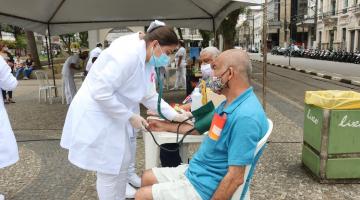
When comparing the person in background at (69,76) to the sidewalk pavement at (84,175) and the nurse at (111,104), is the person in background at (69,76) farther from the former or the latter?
the nurse at (111,104)

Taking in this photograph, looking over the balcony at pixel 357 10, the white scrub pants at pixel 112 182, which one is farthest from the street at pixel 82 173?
the balcony at pixel 357 10

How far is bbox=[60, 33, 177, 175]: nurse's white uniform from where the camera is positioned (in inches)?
103

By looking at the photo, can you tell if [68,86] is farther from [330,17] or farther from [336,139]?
[330,17]

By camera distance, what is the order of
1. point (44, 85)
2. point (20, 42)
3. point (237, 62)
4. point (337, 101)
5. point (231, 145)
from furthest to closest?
point (20, 42)
point (44, 85)
point (337, 101)
point (237, 62)
point (231, 145)

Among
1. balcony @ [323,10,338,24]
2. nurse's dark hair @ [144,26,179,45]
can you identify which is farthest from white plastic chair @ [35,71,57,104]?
balcony @ [323,10,338,24]

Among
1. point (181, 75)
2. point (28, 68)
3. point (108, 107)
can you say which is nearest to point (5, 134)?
point (108, 107)

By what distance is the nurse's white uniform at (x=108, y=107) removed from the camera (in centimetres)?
260

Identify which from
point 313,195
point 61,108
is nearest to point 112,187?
point 313,195

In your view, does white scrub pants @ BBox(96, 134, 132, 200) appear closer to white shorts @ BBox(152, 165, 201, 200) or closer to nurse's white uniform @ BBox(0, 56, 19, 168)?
white shorts @ BBox(152, 165, 201, 200)

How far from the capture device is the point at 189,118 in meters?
3.08

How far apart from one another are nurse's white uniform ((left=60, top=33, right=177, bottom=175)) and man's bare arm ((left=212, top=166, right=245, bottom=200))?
2.98 ft

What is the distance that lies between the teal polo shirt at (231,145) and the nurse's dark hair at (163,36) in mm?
667

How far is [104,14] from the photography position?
35.0 ft

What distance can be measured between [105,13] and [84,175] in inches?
268
